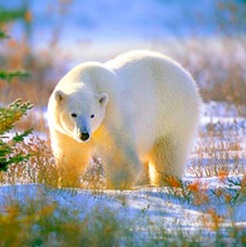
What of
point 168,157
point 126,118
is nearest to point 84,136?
A: point 126,118

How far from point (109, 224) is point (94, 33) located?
154 feet

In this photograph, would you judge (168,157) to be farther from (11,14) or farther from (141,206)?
(11,14)

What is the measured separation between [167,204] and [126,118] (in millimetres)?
1640

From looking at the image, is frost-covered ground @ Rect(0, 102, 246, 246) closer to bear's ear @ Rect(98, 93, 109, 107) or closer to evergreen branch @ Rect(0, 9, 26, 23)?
bear's ear @ Rect(98, 93, 109, 107)

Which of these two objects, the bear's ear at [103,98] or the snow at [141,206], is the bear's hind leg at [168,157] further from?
the snow at [141,206]

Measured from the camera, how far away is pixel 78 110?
7645 millimetres

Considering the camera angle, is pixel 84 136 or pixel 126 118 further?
pixel 126 118

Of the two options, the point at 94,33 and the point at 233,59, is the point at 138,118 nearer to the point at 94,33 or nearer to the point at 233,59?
the point at 233,59

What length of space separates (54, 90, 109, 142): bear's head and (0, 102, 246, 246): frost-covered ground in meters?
0.73

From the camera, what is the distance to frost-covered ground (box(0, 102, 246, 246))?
18.6ft

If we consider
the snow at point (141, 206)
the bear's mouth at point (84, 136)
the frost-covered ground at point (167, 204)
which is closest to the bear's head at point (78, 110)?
the bear's mouth at point (84, 136)

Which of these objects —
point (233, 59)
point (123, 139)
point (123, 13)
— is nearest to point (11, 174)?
point (123, 139)

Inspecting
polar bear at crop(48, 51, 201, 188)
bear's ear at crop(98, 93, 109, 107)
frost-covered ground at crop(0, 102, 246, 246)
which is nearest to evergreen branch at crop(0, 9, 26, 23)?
frost-covered ground at crop(0, 102, 246, 246)

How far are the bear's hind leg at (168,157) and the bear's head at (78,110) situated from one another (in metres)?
1.08
